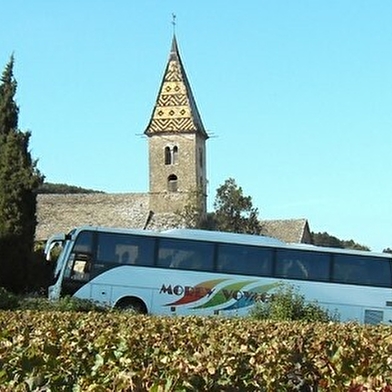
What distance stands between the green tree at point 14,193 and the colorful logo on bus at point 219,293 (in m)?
12.0

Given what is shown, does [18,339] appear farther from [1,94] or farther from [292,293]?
[1,94]

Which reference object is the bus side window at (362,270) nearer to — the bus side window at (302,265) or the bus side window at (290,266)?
the bus side window at (302,265)

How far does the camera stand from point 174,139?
70.4 meters

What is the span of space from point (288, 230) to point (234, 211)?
14.9 meters

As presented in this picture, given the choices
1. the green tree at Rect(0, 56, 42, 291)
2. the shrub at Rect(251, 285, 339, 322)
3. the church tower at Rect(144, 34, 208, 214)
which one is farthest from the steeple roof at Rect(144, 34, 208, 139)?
the shrub at Rect(251, 285, 339, 322)

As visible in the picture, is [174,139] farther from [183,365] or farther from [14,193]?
[183,365]

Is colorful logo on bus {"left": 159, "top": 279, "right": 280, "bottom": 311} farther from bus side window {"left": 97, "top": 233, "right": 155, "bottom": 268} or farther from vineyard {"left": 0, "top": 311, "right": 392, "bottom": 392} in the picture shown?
vineyard {"left": 0, "top": 311, "right": 392, "bottom": 392}

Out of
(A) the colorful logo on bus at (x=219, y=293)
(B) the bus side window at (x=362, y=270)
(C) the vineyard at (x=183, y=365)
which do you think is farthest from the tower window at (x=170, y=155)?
(C) the vineyard at (x=183, y=365)

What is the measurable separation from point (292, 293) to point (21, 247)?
15718mm

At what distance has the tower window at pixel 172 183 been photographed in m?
68.8

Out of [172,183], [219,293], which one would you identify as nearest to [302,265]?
[219,293]

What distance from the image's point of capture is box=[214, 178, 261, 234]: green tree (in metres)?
55.0

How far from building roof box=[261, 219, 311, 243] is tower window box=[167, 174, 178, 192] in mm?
7342

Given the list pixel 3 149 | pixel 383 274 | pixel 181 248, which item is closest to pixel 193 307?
pixel 181 248
